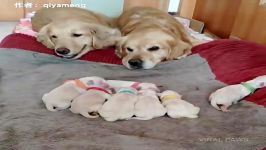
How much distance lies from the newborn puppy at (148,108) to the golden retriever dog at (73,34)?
2.09 ft

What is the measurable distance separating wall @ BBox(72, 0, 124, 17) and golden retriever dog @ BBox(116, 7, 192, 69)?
30.2 inches

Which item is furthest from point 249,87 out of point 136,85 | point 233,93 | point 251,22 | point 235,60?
point 251,22

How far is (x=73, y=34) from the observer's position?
1.70 m

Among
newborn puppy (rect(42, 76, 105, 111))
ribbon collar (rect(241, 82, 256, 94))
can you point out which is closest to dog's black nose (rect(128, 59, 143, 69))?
newborn puppy (rect(42, 76, 105, 111))

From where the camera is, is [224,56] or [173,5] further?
[173,5]

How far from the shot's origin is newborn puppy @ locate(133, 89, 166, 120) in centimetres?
109

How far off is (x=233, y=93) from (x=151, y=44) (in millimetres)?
565

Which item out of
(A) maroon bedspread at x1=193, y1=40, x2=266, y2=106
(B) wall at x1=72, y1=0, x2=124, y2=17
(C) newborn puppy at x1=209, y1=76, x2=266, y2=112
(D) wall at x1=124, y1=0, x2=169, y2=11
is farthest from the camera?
(D) wall at x1=124, y1=0, x2=169, y2=11

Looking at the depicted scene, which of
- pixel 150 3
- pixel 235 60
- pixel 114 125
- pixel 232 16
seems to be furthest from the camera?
pixel 150 3

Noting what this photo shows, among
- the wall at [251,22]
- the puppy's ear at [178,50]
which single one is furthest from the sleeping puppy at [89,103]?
the wall at [251,22]

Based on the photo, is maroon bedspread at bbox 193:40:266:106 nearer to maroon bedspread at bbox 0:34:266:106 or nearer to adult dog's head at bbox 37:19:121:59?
maroon bedspread at bbox 0:34:266:106

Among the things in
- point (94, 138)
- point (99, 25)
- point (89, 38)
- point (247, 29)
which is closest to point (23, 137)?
point (94, 138)

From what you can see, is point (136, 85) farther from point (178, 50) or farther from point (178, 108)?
point (178, 50)

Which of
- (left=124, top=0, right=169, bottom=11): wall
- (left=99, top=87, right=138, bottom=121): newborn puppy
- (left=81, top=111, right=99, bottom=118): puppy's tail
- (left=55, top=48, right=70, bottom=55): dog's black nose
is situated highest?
(left=124, top=0, right=169, bottom=11): wall
